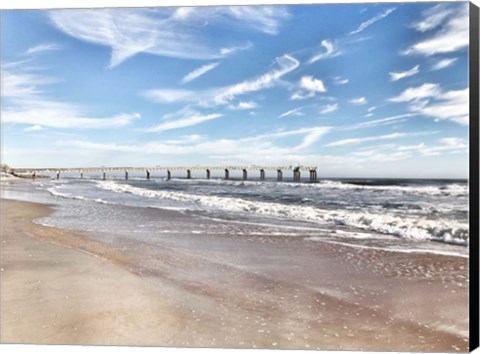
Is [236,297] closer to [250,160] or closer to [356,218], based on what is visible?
Answer: [250,160]

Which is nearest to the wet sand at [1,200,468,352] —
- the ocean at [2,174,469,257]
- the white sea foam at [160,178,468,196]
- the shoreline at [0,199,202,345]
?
the shoreline at [0,199,202,345]

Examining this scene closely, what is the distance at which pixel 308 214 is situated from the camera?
13.1 feet

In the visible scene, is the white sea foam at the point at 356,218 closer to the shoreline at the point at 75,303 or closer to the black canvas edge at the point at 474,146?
the black canvas edge at the point at 474,146

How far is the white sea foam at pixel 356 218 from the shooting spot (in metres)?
3.01

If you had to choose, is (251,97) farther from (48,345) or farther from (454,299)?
(48,345)

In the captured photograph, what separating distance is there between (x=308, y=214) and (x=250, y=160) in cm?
98

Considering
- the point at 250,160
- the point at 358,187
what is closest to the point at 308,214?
the point at 358,187

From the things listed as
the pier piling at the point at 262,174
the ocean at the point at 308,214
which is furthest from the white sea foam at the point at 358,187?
the pier piling at the point at 262,174

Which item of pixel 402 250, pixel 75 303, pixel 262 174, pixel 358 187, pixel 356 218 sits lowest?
pixel 75 303

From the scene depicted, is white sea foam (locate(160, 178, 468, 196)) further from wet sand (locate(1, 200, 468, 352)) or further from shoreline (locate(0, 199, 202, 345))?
shoreline (locate(0, 199, 202, 345))

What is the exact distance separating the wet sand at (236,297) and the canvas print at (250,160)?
0.04 feet

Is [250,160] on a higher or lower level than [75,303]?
higher

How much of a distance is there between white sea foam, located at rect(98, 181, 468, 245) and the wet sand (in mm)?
350

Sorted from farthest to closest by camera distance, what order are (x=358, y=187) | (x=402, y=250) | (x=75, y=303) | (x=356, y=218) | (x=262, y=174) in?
1. (x=358, y=187)
2. (x=356, y=218)
3. (x=262, y=174)
4. (x=402, y=250)
5. (x=75, y=303)
